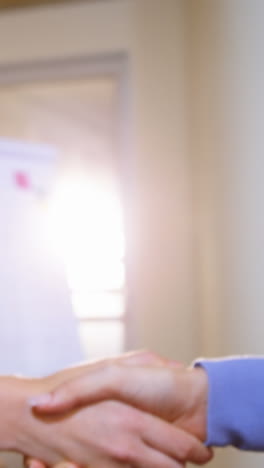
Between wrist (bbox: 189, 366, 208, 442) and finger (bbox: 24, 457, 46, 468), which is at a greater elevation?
wrist (bbox: 189, 366, 208, 442)

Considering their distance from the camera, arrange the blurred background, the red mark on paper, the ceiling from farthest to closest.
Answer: the ceiling < the red mark on paper < the blurred background

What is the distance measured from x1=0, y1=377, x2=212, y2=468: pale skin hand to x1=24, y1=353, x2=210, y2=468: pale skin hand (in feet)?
0.06

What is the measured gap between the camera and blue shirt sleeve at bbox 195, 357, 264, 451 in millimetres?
597

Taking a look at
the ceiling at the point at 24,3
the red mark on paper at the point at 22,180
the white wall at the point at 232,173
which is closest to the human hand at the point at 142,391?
the white wall at the point at 232,173

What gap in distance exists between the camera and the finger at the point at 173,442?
0.65 m

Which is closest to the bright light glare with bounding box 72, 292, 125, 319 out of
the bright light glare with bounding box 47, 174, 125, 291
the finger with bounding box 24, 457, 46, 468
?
the bright light glare with bounding box 47, 174, 125, 291

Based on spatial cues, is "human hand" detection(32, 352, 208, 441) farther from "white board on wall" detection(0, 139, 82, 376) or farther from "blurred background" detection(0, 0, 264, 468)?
"white board on wall" detection(0, 139, 82, 376)

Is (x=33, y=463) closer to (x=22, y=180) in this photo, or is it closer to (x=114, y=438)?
(x=114, y=438)

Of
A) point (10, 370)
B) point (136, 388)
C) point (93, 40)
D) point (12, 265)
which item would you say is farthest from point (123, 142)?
point (136, 388)

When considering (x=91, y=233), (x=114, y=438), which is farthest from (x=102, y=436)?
(x=91, y=233)

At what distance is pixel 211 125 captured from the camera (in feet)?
3.42

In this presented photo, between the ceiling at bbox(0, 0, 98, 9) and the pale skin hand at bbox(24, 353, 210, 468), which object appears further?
the ceiling at bbox(0, 0, 98, 9)

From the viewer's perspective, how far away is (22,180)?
129 cm

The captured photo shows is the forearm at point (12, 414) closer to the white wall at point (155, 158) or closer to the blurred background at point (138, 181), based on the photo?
the blurred background at point (138, 181)
